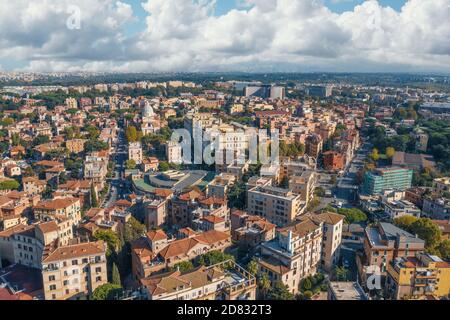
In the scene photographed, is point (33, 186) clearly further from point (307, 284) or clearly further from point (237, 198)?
point (307, 284)

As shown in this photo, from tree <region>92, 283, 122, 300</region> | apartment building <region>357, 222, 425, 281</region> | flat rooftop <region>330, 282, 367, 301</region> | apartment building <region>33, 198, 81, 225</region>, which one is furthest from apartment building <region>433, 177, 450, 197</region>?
apartment building <region>33, 198, 81, 225</region>

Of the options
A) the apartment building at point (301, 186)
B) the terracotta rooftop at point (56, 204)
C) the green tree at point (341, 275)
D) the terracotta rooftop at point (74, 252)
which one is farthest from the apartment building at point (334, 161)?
the terracotta rooftop at point (74, 252)

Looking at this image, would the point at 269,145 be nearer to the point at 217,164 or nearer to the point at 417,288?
the point at 217,164

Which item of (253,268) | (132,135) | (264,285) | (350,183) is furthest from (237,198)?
(132,135)

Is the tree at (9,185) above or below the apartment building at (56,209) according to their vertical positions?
below

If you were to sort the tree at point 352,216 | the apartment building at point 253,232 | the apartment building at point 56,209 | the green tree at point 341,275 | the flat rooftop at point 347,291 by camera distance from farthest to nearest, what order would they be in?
the tree at point 352,216, the apartment building at point 56,209, the apartment building at point 253,232, the green tree at point 341,275, the flat rooftop at point 347,291

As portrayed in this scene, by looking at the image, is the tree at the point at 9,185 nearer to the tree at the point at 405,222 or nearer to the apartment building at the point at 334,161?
the tree at the point at 405,222

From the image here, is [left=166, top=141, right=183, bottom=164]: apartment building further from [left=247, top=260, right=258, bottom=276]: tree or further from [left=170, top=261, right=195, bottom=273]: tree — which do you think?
[left=247, top=260, right=258, bottom=276]: tree
